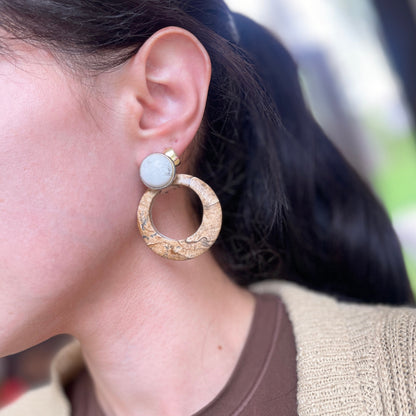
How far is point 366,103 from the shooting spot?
2297 mm

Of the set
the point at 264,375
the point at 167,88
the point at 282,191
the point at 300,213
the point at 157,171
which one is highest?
the point at 167,88

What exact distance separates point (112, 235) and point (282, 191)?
15.9 inches

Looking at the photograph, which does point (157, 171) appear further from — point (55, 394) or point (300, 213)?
point (55, 394)

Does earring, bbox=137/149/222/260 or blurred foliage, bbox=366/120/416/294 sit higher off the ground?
earring, bbox=137/149/222/260

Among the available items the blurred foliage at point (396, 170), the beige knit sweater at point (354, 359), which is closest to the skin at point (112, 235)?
the beige knit sweater at point (354, 359)

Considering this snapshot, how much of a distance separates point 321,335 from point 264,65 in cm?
63

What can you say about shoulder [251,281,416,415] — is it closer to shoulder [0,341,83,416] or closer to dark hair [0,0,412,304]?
dark hair [0,0,412,304]

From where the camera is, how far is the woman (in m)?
0.79

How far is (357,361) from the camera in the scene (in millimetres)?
873

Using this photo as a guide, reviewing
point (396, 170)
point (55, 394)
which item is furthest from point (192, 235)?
point (396, 170)

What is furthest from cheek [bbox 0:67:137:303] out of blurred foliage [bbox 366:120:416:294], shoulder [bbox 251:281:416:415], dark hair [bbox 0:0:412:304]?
blurred foliage [bbox 366:120:416:294]

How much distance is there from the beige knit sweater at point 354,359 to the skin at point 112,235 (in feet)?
0.50

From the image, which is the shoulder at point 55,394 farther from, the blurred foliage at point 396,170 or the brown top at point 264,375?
the blurred foliage at point 396,170

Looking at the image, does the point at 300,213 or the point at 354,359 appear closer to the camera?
the point at 354,359
